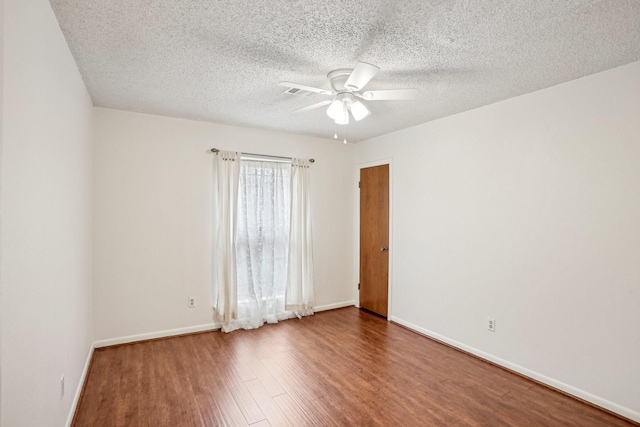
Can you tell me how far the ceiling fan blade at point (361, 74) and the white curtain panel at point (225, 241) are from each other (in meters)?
2.26

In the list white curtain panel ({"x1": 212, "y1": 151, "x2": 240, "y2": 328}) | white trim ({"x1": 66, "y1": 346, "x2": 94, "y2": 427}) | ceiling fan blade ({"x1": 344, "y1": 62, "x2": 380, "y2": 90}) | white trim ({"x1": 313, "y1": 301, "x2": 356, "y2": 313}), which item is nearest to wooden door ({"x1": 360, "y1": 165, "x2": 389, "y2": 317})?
white trim ({"x1": 313, "y1": 301, "x2": 356, "y2": 313})

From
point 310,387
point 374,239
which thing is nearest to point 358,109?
point 310,387

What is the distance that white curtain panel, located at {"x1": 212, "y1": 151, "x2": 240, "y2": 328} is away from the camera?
3.88m

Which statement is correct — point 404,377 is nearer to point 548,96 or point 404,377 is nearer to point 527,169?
point 527,169

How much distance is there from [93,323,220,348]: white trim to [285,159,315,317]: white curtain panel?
3.37 feet

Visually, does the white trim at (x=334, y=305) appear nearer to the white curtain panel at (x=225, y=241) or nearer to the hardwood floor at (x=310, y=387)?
the hardwood floor at (x=310, y=387)

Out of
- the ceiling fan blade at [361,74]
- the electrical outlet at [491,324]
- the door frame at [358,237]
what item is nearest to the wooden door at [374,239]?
the door frame at [358,237]

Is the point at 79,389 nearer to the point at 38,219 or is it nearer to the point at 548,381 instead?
the point at 38,219

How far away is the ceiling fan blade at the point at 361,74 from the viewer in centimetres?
188

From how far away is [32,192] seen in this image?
1423 mm

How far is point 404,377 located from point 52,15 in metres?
3.44

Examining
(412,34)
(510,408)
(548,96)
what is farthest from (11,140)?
(548,96)

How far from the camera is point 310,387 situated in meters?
2.65

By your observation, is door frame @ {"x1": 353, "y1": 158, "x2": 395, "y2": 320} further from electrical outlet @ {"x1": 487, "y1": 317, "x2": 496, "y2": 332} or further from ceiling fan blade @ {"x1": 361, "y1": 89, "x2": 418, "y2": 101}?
ceiling fan blade @ {"x1": 361, "y1": 89, "x2": 418, "y2": 101}
